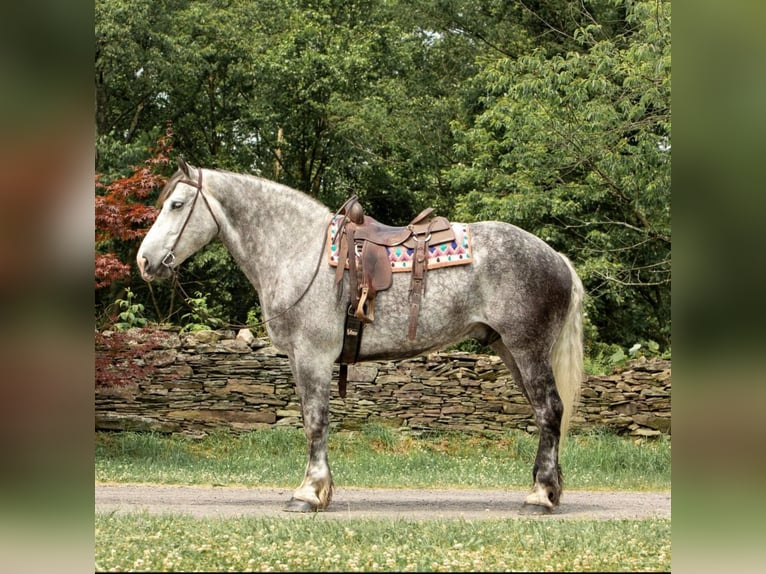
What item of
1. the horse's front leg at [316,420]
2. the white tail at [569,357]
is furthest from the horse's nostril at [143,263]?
the white tail at [569,357]

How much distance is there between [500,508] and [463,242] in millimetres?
2176

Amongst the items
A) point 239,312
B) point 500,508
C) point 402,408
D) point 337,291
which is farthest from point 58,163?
point 239,312

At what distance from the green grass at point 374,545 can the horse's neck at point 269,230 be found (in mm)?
1930

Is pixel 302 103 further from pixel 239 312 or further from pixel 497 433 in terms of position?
pixel 497 433

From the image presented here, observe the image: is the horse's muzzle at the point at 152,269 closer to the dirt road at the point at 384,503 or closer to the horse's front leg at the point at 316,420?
the horse's front leg at the point at 316,420

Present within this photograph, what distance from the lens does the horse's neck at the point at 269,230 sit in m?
6.87

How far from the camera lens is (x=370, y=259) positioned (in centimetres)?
668

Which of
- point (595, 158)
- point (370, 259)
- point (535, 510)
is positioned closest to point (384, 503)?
point (535, 510)

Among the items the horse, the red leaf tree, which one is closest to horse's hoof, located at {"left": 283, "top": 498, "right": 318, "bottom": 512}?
the horse

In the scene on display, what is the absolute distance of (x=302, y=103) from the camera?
18234 millimetres

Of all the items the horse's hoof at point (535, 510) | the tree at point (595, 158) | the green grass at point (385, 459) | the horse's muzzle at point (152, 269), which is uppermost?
the tree at point (595, 158)

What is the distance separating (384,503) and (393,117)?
12297 mm

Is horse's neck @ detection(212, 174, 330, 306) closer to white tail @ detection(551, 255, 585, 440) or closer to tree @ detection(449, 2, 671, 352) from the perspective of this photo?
white tail @ detection(551, 255, 585, 440)

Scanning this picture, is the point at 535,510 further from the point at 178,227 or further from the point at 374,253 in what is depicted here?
the point at 178,227
